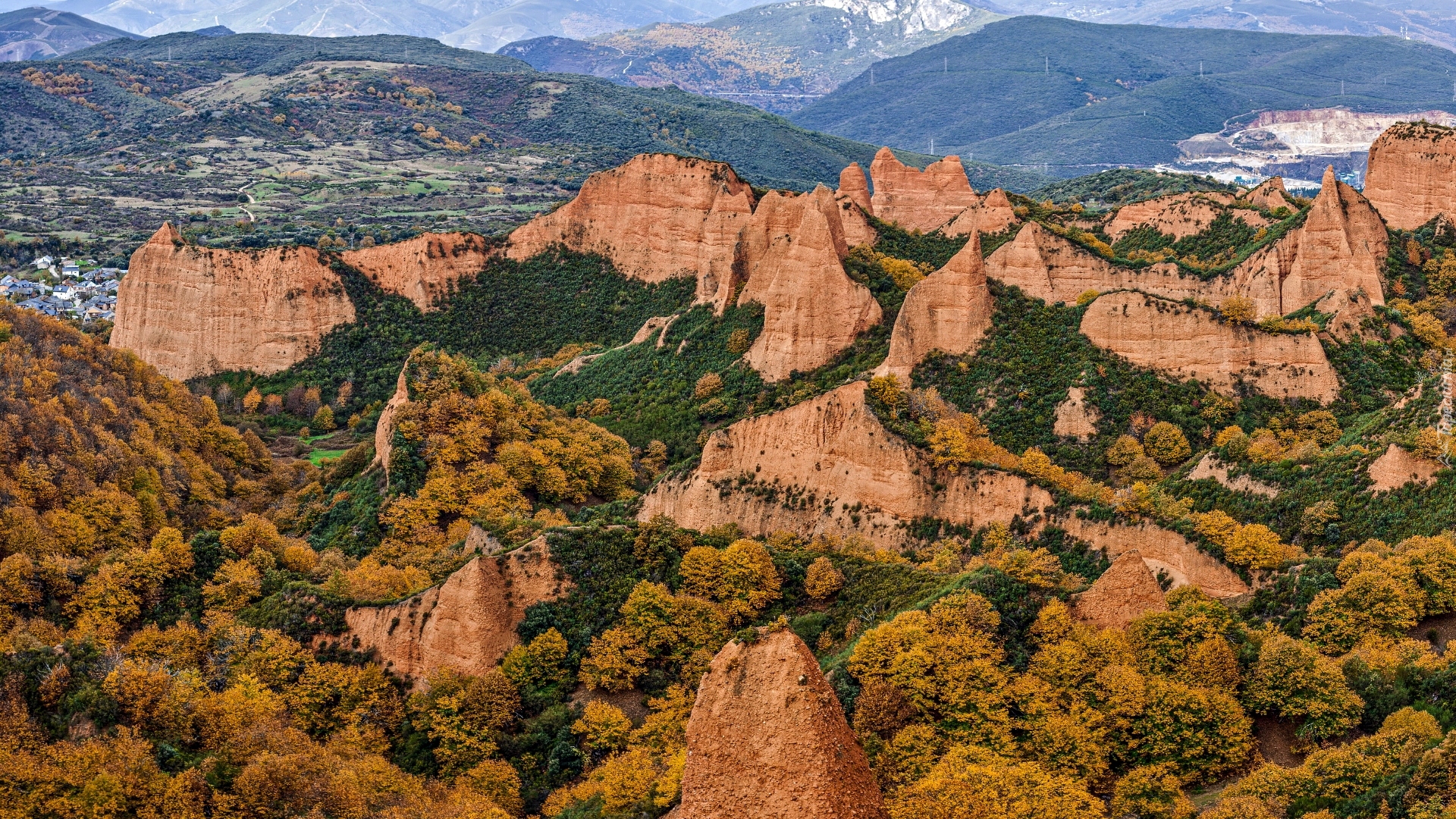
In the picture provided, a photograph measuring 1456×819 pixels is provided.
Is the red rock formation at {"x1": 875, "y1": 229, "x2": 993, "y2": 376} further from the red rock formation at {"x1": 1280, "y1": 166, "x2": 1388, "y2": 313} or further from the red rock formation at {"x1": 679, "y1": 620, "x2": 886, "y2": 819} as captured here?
the red rock formation at {"x1": 679, "y1": 620, "x2": 886, "y2": 819}

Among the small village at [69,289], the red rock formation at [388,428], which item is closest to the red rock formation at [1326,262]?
the red rock formation at [388,428]

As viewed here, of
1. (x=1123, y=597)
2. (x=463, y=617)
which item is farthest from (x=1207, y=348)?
(x=463, y=617)

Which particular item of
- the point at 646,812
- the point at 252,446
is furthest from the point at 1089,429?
the point at 252,446

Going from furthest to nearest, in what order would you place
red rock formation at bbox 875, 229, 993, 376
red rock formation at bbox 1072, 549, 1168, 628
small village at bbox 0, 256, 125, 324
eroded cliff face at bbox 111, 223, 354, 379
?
1. small village at bbox 0, 256, 125, 324
2. eroded cliff face at bbox 111, 223, 354, 379
3. red rock formation at bbox 875, 229, 993, 376
4. red rock formation at bbox 1072, 549, 1168, 628

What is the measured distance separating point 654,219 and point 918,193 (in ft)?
57.0

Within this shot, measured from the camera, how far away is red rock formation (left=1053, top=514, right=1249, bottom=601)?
38531mm

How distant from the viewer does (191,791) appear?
1168 inches

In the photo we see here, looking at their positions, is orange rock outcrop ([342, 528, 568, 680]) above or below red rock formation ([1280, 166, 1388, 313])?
below

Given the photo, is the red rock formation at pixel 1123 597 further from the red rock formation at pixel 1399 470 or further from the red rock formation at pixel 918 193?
the red rock formation at pixel 918 193

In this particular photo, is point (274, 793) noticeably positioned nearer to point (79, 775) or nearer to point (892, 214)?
point (79, 775)

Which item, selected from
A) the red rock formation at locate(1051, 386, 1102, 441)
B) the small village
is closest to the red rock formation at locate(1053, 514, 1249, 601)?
the red rock formation at locate(1051, 386, 1102, 441)

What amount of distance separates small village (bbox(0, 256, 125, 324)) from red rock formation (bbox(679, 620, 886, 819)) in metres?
86.4

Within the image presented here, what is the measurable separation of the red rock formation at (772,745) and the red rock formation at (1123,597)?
456 inches

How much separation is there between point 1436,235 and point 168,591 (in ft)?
211
